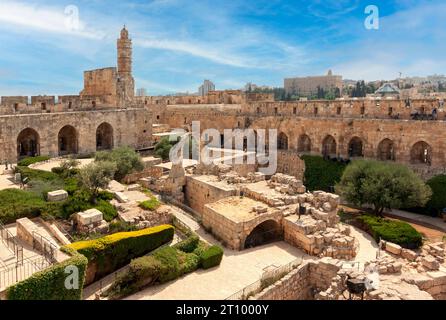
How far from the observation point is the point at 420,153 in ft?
79.7

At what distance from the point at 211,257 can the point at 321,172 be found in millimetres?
15514

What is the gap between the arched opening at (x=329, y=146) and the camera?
27781mm

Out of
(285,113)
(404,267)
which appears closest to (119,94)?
(285,113)

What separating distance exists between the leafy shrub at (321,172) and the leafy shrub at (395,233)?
7.97m

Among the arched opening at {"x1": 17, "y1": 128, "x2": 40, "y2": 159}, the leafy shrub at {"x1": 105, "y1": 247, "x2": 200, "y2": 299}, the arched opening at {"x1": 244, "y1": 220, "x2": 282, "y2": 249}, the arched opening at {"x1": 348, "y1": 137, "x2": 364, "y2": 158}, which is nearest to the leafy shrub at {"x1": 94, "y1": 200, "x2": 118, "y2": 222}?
the leafy shrub at {"x1": 105, "y1": 247, "x2": 200, "y2": 299}

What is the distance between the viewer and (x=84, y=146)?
2550cm

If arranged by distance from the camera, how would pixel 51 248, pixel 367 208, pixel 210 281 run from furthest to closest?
1. pixel 367 208
2. pixel 210 281
3. pixel 51 248

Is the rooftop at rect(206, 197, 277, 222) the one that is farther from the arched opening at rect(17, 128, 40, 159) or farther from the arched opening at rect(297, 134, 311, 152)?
the arched opening at rect(17, 128, 40, 159)

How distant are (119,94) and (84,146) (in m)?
5.17

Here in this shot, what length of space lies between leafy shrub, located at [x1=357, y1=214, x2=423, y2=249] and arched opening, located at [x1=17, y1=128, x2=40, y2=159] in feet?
66.2

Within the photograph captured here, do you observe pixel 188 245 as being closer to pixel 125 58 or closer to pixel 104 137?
pixel 104 137

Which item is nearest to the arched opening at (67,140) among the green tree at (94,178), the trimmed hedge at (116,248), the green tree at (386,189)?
the green tree at (94,178)

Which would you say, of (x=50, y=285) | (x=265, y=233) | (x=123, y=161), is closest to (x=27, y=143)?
(x=123, y=161)
